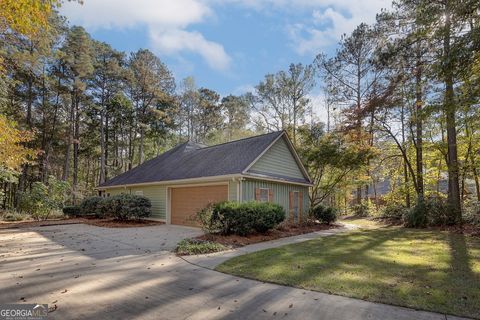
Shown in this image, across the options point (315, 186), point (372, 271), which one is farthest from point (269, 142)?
point (372, 271)

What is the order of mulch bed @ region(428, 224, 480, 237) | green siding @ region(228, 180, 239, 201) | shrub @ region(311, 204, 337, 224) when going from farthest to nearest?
shrub @ region(311, 204, 337, 224) < green siding @ region(228, 180, 239, 201) < mulch bed @ region(428, 224, 480, 237)

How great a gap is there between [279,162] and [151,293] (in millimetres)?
10813

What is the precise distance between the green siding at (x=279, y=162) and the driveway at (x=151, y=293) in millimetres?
7131

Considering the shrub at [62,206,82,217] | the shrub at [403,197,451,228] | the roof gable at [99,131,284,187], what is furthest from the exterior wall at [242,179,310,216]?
the shrub at [62,206,82,217]

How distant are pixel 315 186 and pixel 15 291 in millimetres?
15391

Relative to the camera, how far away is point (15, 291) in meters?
4.50

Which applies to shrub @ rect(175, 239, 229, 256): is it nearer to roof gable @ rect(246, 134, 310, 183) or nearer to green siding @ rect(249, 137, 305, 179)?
roof gable @ rect(246, 134, 310, 183)

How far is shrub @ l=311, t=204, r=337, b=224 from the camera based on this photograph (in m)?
15.0

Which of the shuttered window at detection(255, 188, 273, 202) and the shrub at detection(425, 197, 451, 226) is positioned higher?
the shuttered window at detection(255, 188, 273, 202)

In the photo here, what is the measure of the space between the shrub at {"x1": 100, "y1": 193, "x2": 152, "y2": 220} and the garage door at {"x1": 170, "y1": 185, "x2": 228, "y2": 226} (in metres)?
1.51

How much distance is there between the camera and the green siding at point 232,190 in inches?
473

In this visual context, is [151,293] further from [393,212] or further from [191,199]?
[393,212]

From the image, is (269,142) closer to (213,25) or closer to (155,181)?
(213,25)

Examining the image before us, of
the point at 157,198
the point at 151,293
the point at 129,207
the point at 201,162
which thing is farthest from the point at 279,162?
the point at 151,293
